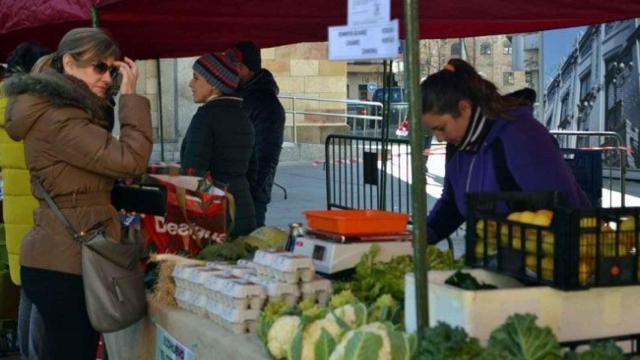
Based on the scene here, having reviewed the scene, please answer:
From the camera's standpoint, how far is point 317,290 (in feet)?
11.2

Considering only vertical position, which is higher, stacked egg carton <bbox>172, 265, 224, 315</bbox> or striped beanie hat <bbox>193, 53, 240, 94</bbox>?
striped beanie hat <bbox>193, 53, 240, 94</bbox>

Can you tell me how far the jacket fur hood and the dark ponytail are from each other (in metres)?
1.22

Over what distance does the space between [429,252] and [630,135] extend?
10596 mm

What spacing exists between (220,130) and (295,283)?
2065mm

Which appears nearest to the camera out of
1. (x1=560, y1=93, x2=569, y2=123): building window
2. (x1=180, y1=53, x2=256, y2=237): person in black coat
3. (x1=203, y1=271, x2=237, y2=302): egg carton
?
(x1=203, y1=271, x2=237, y2=302): egg carton

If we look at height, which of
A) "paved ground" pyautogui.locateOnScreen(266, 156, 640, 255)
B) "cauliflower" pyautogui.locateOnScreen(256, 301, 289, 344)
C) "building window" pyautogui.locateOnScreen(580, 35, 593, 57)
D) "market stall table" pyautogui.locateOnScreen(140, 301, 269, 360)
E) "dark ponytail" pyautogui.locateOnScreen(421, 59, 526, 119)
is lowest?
"paved ground" pyautogui.locateOnScreen(266, 156, 640, 255)

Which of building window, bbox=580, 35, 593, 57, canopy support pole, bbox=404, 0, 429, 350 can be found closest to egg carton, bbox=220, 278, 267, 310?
canopy support pole, bbox=404, 0, 429, 350

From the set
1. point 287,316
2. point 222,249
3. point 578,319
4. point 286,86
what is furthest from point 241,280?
point 286,86

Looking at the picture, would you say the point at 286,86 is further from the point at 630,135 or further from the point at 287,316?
the point at 287,316

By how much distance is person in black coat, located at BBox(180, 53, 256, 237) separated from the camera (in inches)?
208

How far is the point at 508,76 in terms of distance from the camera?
5575cm

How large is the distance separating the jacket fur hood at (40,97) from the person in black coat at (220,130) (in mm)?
1685

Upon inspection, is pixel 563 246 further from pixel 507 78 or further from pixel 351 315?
pixel 507 78

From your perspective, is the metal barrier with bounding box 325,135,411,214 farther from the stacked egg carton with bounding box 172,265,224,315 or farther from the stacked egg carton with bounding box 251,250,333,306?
the stacked egg carton with bounding box 251,250,333,306
